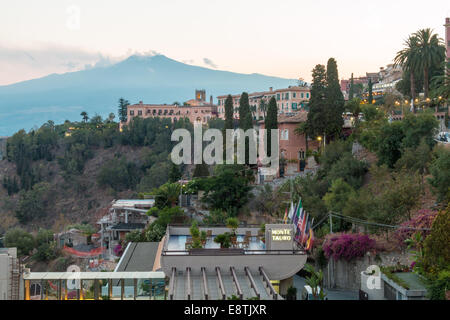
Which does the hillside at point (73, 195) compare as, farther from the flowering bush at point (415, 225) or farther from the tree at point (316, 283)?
the flowering bush at point (415, 225)

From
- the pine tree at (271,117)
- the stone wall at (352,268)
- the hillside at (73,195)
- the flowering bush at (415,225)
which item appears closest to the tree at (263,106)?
the hillside at (73,195)

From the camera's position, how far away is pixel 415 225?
2408 cm

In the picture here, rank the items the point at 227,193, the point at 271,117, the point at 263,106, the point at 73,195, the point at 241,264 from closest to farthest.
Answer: the point at 241,264 < the point at 227,193 < the point at 271,117 < the point at 73,195 < the point at 263,106

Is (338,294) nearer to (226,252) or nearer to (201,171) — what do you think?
(226,252)

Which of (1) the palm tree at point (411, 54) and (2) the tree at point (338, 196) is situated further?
(1) the palm tree at point (411, 54)

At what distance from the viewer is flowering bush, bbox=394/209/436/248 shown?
23375 mm

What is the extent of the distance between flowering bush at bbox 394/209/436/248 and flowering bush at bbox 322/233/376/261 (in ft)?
4.75

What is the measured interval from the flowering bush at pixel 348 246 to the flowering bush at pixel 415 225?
4.75ft

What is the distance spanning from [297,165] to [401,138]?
617 inches

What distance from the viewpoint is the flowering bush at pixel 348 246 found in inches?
1012

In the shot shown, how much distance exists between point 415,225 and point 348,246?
357 centimetres

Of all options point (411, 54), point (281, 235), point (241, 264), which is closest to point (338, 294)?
point (281, 235)
